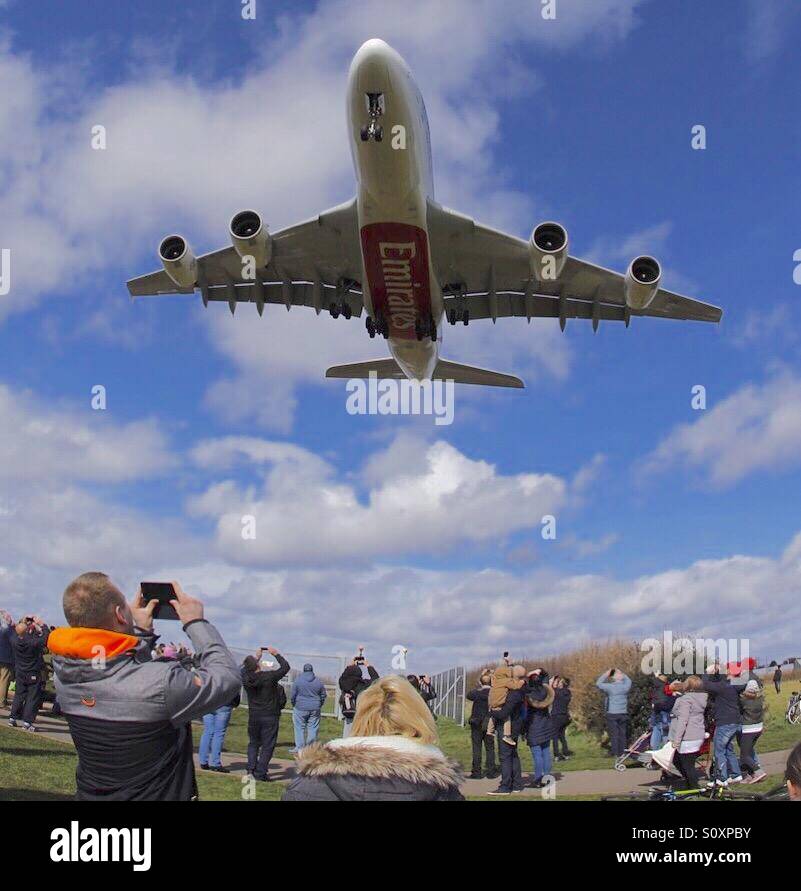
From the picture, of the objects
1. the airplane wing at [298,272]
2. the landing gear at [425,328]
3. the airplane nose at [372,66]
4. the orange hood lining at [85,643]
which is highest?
the airplane nose at [372,66]

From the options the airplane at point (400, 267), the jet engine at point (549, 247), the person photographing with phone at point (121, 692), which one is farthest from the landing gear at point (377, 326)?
the person photographing with phone at point (121, 692)

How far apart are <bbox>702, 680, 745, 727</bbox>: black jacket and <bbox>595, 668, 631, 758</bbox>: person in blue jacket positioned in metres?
2.29

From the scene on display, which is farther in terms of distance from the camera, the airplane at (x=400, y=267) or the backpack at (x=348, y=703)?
the airplane at (x=400, y=267)

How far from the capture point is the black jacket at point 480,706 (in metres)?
14.7

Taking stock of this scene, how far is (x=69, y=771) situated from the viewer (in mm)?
11422

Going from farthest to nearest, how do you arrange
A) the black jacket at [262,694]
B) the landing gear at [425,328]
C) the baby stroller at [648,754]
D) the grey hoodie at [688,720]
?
the landing gear at [425,328] → the black jacket at [262,694] → the baby stroller at [648,754] → the grey hoodie at [688,720]

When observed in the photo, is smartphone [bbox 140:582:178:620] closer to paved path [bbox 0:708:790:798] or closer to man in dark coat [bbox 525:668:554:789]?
paved path [bbox 0:708:790:798]

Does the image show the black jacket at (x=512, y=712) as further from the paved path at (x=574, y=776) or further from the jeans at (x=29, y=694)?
the jeans at (x=29, y=694)

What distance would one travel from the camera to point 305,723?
14305 millimetres

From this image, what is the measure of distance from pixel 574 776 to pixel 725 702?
11.4ft

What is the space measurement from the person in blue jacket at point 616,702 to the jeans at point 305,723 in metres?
5.31
